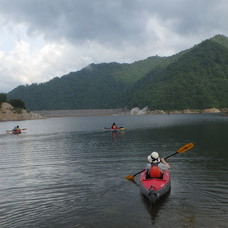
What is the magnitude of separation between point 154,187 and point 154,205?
41.4 inches

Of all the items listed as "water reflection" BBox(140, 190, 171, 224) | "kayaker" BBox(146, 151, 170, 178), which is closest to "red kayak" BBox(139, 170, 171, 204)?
"water reflection" BBox(140, 190, 171, 224)

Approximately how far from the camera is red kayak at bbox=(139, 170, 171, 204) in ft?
51.8

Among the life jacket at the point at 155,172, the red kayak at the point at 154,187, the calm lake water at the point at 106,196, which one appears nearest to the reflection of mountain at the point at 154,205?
the calm lake water at the point at 106,196

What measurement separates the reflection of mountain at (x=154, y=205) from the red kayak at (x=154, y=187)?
1.02ft

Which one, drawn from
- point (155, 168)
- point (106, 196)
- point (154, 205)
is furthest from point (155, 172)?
point (106, 196)

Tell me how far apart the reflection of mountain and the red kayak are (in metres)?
0.31

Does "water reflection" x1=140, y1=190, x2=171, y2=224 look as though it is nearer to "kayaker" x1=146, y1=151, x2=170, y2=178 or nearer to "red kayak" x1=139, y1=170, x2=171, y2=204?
"red kayak" x1=139, y1=170, x2=171, y2=204

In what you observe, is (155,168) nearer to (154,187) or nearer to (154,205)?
(154,187)

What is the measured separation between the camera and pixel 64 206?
53.9 ft

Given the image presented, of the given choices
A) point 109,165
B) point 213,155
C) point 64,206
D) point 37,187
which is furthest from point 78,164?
point 213,155

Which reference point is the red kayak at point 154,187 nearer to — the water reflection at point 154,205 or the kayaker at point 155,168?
the water reflection at point 154,205

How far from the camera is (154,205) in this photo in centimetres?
1608

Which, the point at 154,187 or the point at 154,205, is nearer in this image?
the point at 154,205

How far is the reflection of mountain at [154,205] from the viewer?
14.9 m
